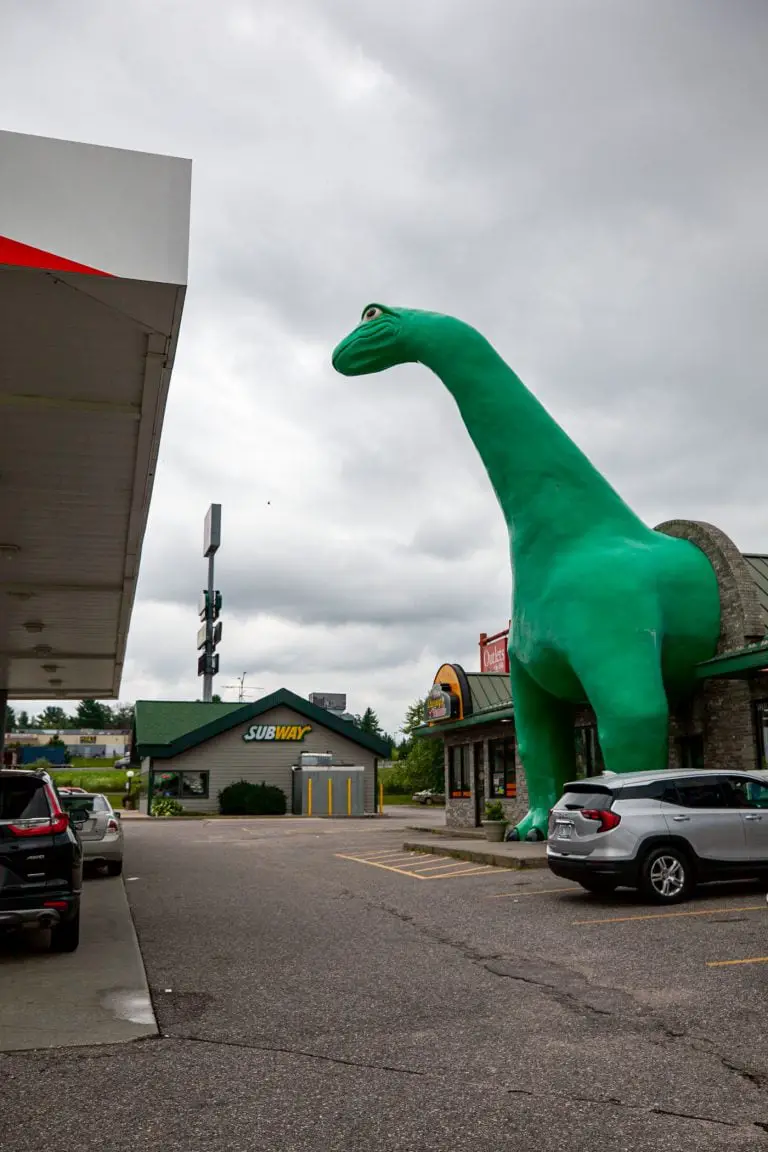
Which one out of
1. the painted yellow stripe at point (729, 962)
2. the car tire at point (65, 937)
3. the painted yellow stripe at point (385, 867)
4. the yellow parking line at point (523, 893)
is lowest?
the painted yellow stripe at point (729, 962)

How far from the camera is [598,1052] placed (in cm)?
538

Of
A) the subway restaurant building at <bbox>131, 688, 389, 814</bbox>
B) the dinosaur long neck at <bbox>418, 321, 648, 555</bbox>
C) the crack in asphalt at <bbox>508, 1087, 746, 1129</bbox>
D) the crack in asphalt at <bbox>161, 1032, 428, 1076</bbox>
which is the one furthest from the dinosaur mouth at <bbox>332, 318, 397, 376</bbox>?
the subway restaurant building at <bbox>131, 688, 389, 814</bbox>

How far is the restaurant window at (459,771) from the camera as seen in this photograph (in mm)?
29422

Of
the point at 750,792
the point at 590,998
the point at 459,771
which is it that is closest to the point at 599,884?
the point at 750,792

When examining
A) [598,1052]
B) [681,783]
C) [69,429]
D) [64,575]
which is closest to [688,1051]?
[598,1052]

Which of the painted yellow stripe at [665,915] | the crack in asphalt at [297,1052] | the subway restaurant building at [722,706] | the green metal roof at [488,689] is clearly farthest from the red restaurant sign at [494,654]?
the crack in asphalt at [297,1052]

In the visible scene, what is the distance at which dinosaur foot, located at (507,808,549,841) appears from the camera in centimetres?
1814

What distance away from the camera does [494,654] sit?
4122 cm

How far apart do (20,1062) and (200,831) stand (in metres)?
26.5

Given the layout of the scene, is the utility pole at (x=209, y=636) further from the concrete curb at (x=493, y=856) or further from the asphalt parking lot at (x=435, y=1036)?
the asphalt parking lot at (x=435, y=1036)

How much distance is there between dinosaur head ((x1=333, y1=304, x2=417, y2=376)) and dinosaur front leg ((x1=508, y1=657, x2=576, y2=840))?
5.88 meters

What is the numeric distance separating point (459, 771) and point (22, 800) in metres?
22.9

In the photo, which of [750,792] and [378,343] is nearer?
[750,792]

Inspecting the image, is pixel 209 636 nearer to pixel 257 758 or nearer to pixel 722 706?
pixel 257 758
